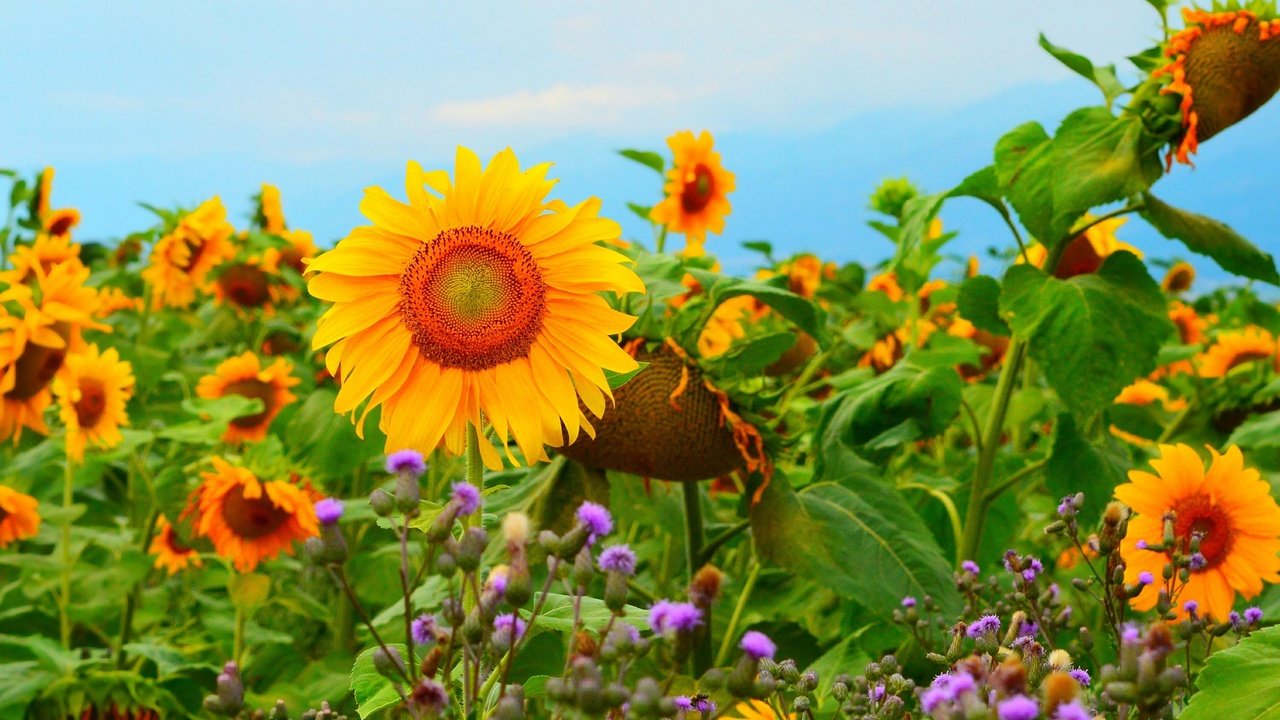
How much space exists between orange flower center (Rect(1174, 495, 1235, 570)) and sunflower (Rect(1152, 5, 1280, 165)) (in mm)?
496

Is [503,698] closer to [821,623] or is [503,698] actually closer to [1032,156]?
[1032,156]

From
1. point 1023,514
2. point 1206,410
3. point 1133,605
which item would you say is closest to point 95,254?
point 1023,514

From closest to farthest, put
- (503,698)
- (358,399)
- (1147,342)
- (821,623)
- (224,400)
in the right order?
(503,698)
(358,399)
(1147,342)
(821,623)
(224,400)

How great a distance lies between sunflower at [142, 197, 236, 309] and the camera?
12.3 feet

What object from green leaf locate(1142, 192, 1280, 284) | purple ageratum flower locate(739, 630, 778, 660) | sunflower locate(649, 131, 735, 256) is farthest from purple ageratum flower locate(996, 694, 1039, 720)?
sunflower locate(649, 131, 735, 256)

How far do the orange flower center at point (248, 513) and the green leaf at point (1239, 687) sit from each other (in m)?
1.55

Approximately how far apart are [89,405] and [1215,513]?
6.59 feet

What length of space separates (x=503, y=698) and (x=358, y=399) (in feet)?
1.61

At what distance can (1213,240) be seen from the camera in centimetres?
187

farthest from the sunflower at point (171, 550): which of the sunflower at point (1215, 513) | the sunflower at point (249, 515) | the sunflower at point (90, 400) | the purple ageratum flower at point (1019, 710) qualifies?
the purple ageratum flower at point (1019, 710)

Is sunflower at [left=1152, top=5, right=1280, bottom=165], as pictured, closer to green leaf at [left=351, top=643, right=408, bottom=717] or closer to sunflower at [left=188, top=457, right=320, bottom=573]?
green leaf at [left=351, top=643, right=408, bottom=717]

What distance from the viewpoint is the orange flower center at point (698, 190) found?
339 centimetres

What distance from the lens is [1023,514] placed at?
2801 millimetres

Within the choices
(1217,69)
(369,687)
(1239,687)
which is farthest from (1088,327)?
(369,687)
